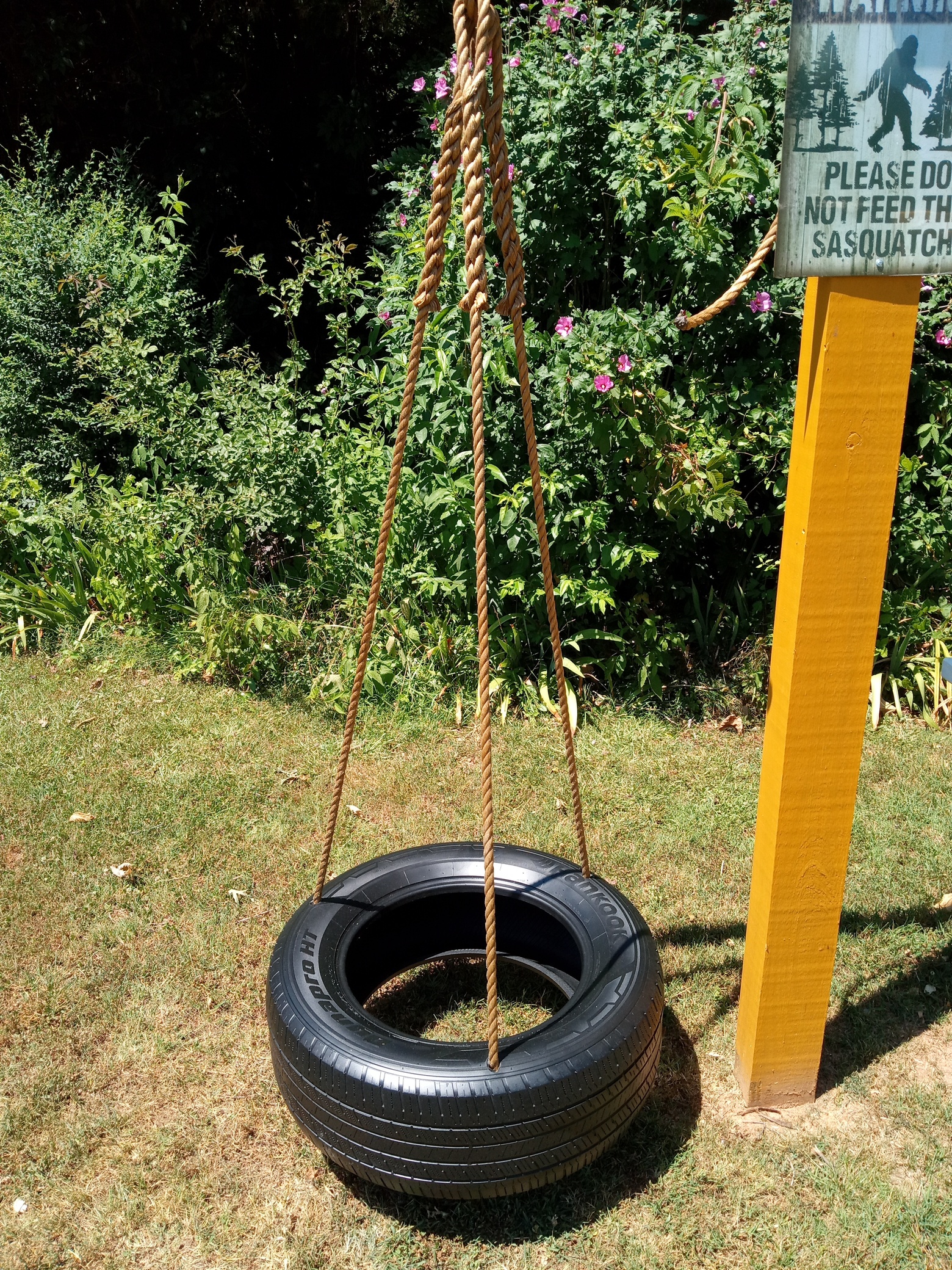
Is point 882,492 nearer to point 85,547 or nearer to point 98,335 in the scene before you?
point 85,547

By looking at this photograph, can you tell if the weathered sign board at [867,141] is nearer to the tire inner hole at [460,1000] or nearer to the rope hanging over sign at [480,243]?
the rope hanging over sign at [480,243]

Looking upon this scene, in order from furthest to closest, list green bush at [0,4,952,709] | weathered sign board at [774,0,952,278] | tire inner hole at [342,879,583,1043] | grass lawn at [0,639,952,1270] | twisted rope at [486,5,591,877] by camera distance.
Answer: green bush at [0,4,952,709] → tire inner hole at [342,879,583,1043] → grass lawn at [0,639,952,1270] → twisted rope at [486,5,591,877] → weathered sign board at [774,0,952,278]

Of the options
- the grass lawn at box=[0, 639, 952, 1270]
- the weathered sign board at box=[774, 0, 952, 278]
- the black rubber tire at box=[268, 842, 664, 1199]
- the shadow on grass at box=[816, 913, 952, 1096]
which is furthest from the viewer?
the shadow on grass at box=[816, 913, 952, 1096]

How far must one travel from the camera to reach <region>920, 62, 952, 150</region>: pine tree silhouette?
83.0 inches

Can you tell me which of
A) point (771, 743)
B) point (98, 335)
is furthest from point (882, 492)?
point (98, 335)

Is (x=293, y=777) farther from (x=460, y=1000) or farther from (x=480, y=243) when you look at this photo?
(x=480, y=243)

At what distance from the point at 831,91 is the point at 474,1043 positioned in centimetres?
220

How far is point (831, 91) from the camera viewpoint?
2111mm

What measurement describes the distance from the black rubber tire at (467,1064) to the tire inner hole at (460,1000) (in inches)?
12.8

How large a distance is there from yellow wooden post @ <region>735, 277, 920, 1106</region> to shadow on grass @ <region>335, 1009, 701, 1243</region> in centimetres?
26

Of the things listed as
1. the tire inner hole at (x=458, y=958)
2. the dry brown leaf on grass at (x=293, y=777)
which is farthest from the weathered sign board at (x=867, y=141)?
the dry brown leaf on grass at (x=293, y=777)

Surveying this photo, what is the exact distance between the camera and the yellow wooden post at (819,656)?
2.28 m

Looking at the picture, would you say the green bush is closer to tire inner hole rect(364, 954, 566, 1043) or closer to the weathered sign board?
tire inner hole rect(364, 954, 566, 1043)

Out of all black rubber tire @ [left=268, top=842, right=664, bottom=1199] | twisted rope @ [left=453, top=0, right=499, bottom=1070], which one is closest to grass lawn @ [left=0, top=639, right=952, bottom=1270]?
black rubber tire @ [left=268, top=842, right=664, bottom=1199]
